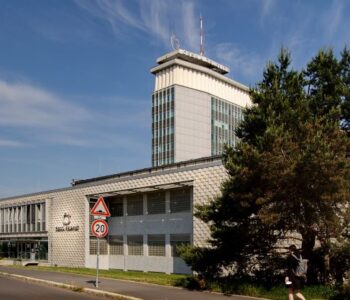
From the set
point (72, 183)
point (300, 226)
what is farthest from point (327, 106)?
point (72, 183)

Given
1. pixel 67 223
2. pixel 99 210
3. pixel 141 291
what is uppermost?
pixel 99 210

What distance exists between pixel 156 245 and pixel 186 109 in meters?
65.2

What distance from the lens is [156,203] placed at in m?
33.5

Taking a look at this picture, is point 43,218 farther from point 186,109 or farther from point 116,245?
point 186,109

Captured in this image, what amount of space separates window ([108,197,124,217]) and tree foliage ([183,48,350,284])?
17565 millimetres

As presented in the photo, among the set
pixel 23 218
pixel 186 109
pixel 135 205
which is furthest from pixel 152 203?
pixel 186 109

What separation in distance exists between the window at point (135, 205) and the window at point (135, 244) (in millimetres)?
1486

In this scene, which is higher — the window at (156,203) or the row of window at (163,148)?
the row of window at (163,148)

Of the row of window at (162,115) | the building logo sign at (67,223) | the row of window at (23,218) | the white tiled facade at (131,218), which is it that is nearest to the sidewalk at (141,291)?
the white tiled facade at (131,218)

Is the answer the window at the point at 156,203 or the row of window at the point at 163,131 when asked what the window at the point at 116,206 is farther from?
the row of window at the point at 163,131

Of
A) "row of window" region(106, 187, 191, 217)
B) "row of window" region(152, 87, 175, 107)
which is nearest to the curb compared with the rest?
"row of window" region(106, 187, 191, 217)

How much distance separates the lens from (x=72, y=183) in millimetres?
47969

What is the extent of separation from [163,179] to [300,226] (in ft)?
51.6

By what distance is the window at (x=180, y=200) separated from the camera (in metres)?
30.6
